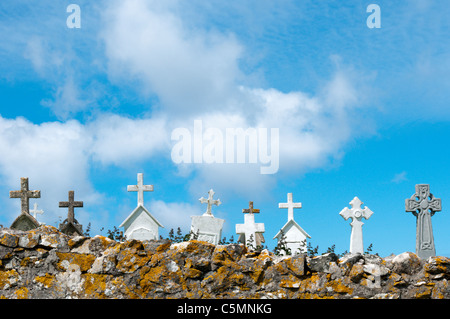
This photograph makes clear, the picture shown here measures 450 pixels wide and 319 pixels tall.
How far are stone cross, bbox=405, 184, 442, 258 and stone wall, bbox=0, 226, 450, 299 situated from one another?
10.4 m

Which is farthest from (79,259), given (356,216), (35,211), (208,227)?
(35,211)

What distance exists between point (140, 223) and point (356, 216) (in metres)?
6.90

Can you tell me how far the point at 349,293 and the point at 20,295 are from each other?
3588 millimetres

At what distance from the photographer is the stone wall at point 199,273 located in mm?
5430

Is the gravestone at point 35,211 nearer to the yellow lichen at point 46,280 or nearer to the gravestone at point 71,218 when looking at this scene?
the gravestone at point 71,218

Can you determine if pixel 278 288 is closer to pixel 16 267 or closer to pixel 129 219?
pixel 16 267

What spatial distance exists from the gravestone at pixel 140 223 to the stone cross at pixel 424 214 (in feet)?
25.6

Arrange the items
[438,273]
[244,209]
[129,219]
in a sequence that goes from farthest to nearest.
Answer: [244,209] < [129,219] < [438,273]

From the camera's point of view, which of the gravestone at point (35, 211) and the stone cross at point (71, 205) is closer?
the stone cross at point (71, 205)

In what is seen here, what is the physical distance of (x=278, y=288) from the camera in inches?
215

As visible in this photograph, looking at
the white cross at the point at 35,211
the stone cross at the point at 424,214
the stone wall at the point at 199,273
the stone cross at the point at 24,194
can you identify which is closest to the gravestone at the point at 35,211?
the white cross at the point at 35,211
